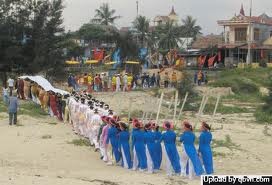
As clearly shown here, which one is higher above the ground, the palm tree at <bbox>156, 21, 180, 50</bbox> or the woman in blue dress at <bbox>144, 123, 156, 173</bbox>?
the palm tree at <bbox>156, 21, 180, 50</bbox>

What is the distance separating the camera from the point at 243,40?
71125 millimetres

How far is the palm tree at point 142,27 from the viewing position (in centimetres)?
7869

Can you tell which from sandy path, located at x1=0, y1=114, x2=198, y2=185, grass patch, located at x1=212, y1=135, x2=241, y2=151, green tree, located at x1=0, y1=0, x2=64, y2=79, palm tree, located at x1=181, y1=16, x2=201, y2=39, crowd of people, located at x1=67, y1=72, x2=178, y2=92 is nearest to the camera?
sandy path, located at x1=0, y1=114, x2=198, y2=185

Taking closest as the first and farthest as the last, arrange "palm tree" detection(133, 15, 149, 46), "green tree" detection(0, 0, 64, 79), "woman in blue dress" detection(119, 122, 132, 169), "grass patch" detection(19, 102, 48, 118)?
"woman in blue dress" detection(119, 122, 132, 169), "grass patch" detection(19, 102, 48, 118), "green tree" detection(0, 0, 64, 79), "palm tree" detection(133, 15, 149, 46)

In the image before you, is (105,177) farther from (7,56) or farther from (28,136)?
(7,56)

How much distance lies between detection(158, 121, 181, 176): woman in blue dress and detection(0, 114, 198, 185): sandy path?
332 mm

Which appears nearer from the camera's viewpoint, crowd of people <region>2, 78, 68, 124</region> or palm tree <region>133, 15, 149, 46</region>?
crowd of people <region>2, 78, 68, 124</region>

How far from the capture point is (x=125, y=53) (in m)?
62.6

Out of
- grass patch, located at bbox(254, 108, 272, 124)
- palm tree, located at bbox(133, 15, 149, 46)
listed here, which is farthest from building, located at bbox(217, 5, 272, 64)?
grass patch, located at bbox(254, 108, 272, 124)

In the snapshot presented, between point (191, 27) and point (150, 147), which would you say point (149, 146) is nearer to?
point (150, 147)

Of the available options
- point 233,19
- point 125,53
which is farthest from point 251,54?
point 125,53

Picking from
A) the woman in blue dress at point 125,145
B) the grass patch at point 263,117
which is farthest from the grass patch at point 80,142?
the grass patch at point 263,117

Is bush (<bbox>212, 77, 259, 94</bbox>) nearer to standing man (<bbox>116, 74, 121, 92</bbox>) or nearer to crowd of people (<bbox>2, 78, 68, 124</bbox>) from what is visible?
standing man (<bbox>116, 74, 121, 92</bbox>)

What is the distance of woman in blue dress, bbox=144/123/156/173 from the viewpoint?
15820 mm
